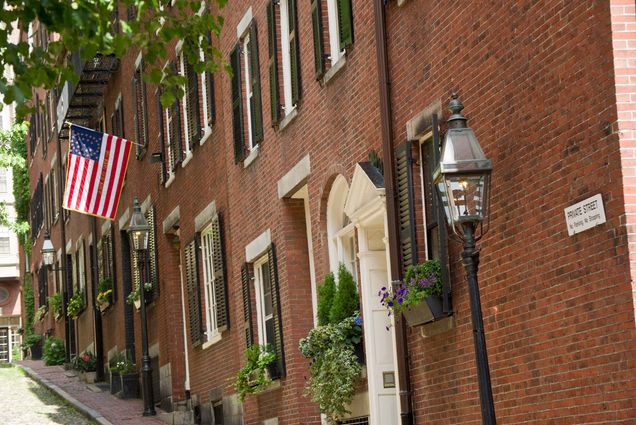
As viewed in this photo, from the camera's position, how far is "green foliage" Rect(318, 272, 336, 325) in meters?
15.5

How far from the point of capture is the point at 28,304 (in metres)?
50.3

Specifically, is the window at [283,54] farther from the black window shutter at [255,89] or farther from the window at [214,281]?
the window at [214,281]

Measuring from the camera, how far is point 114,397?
27.3 m

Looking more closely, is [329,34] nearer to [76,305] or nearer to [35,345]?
[76,305]

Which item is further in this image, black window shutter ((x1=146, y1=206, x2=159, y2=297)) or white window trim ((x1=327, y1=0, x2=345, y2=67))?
black window shutter ((x1=146, y1=206, x2=159, y2=297))

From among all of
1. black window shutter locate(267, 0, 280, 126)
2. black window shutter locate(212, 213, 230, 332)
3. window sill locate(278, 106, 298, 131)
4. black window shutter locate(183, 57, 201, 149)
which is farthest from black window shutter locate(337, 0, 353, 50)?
black window shutter locate(183, 57, 201, 149)

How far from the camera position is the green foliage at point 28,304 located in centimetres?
4962

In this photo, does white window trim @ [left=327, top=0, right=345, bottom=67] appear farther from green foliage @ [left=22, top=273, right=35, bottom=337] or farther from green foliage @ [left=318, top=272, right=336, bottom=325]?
green foliage @ [left=22, top=273, right=35, bottom=337]

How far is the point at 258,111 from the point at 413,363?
20.0ft

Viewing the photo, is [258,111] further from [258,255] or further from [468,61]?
[468,61]

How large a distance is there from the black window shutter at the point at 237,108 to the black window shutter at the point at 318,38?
369 cm

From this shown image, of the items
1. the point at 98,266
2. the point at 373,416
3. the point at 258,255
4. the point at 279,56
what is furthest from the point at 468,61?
the point at 98,266

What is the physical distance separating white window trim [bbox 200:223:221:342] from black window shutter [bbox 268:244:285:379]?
401cm

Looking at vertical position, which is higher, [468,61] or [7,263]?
[7,263]
